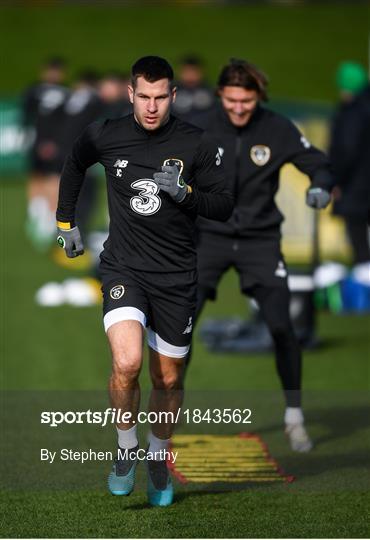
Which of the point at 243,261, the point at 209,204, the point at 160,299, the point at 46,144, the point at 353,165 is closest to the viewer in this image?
the point at 209,204

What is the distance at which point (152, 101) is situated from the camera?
6.89 metres

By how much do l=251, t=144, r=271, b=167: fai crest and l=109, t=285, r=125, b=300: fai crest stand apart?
200cm

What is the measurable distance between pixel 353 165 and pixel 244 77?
6712 millimetres

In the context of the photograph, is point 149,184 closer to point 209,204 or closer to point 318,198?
point 209,204

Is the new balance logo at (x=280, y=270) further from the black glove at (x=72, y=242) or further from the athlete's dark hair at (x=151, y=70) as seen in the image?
the athlete's dark hair at (x=151, y=70)

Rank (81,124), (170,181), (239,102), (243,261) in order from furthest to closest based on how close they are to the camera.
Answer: (81,124) → (243,261) → (239,102) → (170,181)

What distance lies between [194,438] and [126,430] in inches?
63.9

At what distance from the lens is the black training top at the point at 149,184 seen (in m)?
7.05

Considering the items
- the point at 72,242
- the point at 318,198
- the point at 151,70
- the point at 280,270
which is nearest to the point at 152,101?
the point at 151,70

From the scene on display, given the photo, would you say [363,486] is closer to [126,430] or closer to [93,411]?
[126,430]

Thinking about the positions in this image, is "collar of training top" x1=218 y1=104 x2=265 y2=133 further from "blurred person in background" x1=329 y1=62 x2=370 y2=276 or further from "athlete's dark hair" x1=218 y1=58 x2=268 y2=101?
"blurred person in background" x1=329 y1=62 x2=370 y2=276

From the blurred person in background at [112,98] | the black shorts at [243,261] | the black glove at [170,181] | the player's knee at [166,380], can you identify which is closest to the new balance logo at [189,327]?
the player's knee at [166,380]

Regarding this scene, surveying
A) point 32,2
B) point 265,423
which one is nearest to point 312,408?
point 265,423

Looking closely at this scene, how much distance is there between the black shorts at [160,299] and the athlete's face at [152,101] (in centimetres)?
80
